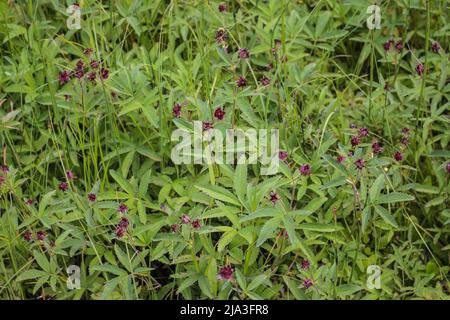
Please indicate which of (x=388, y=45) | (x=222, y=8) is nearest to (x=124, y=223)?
(x=222, y=8)

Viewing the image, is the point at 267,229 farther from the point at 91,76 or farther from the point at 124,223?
the point at 91,76

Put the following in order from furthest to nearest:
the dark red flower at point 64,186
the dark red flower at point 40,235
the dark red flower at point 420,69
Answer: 1. the dark red flower at point 420,69
2. the dark red flower at point 64,186
3. the dark red flower at point 40,235

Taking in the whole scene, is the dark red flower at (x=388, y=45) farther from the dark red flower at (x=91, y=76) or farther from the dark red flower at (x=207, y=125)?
the dark red flower at (x=91, y=76)

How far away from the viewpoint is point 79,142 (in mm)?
2381

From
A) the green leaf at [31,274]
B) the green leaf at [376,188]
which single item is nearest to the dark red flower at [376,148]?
the green leaf at [376,188]

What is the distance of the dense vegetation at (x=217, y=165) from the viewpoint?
7.16 ft

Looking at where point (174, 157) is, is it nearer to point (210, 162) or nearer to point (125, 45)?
point (210, 162)

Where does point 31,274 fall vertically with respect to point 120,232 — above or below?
below

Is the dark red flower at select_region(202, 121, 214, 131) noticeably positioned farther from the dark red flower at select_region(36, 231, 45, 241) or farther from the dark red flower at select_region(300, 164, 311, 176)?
the dark red flower at select_region(36, 231, 45, 241)

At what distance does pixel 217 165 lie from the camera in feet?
7.74

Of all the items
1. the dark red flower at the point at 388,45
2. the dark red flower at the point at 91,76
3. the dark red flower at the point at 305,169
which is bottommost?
the dark red flower at the point at 305,169

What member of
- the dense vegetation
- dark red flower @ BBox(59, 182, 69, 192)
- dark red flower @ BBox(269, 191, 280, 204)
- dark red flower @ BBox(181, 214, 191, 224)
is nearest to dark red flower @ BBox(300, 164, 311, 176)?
the dense vegetation

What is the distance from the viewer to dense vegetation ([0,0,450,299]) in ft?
7.16

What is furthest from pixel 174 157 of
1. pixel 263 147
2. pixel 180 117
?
pixel 263 147
